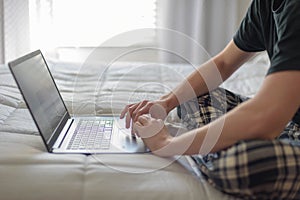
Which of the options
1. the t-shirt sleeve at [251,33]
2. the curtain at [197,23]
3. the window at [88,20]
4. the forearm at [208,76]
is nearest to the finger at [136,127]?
the forearm at [208,76]

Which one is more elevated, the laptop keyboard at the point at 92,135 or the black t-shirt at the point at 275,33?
the black t-shirt at the point at 275,33

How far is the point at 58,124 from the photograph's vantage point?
1.14 metres

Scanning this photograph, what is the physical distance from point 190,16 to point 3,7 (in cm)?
144

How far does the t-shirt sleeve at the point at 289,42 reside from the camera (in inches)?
31.2

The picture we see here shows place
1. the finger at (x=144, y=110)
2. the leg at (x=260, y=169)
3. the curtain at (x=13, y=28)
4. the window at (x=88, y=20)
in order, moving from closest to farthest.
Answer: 1. the leg at (x=260, y=169)
2. the finger at (x=144, y=110)
3. the curtain at (x=13, y=28)
4. the window at (x=88, y=20)

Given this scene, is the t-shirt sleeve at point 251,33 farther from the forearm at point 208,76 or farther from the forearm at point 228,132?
the forearm at point 228,132

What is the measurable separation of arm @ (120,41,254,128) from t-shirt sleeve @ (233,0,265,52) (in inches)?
1.2

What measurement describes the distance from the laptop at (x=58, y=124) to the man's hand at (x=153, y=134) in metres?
0.03

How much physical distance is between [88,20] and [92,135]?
7.68 feet

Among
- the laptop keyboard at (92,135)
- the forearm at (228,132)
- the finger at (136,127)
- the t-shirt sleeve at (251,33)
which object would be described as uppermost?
the t-shirt sleeve at (251,33)

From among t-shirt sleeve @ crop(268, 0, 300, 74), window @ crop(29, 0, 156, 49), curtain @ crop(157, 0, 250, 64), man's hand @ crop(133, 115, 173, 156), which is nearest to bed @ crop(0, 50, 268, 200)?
man's hand @ crop(133, 115, 173, 156)

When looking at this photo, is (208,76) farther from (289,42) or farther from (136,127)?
(289,42)

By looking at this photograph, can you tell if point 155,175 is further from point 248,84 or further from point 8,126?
point 248,84

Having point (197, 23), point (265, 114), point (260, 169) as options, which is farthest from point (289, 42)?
point (197, 23)
